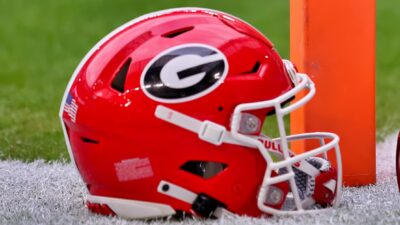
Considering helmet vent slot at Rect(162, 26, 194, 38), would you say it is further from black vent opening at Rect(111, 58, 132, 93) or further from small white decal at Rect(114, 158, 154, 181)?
small white decal at Rect(114, 158, 154, 181)

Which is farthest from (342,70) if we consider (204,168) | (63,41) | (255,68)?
(63,41)

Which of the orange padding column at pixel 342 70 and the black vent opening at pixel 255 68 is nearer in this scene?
the black vent opening at pixel 255 68

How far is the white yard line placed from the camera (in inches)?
72.9

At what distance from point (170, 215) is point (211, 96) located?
0.98 ft

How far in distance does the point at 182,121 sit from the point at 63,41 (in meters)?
4.98

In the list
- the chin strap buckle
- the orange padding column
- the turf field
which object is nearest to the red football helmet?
the chin strap buckle

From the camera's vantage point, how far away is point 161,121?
1803 mm

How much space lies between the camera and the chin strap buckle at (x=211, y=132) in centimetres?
179

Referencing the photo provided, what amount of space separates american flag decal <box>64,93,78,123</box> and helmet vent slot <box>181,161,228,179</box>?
288 mm

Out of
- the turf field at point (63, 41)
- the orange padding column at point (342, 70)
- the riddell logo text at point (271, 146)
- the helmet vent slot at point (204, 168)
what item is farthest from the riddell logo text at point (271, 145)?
the turf field at point (63, 41)

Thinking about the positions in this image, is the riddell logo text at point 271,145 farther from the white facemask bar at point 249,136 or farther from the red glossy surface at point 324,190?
the red glossy surface at point 324,190

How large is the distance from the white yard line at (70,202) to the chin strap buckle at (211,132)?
0.19 m

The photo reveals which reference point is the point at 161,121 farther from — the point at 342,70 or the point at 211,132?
the point at 342,70

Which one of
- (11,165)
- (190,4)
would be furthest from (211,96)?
(190,4)
